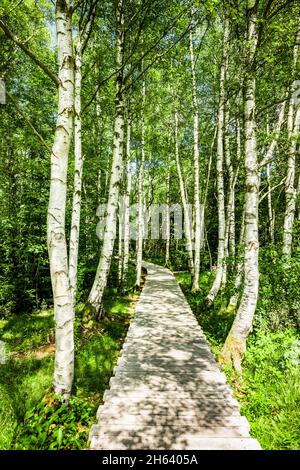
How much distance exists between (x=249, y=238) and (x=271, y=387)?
259 centimetres

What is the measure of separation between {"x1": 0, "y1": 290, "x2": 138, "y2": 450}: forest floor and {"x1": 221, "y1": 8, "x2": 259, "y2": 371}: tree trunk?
8.73ft

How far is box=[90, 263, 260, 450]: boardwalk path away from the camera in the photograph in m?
2.80

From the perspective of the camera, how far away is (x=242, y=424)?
301 cm

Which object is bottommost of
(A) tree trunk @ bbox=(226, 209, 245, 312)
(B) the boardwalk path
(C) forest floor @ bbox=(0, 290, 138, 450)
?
(C) forest floor @ bbox=(0, 290, 138, 450)

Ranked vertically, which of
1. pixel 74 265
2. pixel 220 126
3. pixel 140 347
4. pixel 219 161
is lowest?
pixel 140 347

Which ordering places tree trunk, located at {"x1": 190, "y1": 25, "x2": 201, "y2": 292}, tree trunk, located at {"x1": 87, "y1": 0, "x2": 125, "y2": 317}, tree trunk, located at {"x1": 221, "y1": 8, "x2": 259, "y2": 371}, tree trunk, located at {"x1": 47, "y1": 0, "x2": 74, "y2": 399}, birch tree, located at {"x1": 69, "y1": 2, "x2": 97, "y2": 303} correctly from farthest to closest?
tree trunk, located at {"x1": 190, "y1": 25, "x2": 201, "y2": 292} < tree trunk, located at {"x1": 87, "y1": 0, "x2": 125, "y2": 317} < birch tree, located at {"x1": 69, "y1": 2, "x2": 97, "y2": 303} < tree trunk, located at {"x1": 221, "y1": 8, "x2": 259, "y2": 371} < tree trunk, located at {"x1": 47, "y1": 0, "x2": 74, "y2": 399}

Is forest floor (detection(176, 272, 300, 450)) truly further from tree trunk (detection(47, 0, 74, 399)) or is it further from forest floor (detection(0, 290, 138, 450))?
tree trunk (detection(47, 0, 74, 399))

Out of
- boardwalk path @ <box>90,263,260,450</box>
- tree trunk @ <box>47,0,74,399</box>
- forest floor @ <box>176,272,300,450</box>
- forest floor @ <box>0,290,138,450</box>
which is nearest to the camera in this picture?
boardwalk path @ <box>90,263,260,450</box>

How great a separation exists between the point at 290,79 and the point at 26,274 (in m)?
10.5

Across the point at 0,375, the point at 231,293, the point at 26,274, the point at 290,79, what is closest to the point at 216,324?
the point at 231,293

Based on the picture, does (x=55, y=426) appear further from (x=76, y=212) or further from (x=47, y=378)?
(x=76, y=212)

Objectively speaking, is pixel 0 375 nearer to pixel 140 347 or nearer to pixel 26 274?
pixel 140 347

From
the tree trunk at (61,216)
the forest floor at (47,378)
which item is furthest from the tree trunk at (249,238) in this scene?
the tree trunk at (61,216)

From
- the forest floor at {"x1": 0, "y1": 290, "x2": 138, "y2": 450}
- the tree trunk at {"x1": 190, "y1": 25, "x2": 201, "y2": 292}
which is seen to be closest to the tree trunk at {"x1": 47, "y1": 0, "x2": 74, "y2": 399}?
the forest floor at {"x1": 0, "y1": 290, "x2": 138, "y2": 450}
